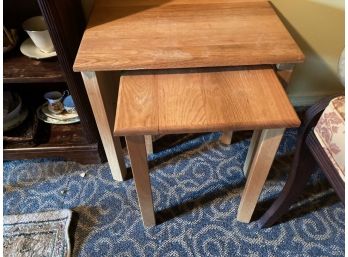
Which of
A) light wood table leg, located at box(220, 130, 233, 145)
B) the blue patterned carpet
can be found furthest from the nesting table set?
light wood table leg, located at box(220, 130, 233, 145)

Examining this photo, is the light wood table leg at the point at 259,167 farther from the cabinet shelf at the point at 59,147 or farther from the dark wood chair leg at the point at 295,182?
the cabinet shelf at the point at 59,147

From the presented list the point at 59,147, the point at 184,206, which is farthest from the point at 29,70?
the point at 184,206

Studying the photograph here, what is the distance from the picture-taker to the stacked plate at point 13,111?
1081mm

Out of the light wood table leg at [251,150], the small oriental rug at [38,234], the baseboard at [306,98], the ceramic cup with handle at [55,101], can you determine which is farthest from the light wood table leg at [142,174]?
the baseboard at [306,98]

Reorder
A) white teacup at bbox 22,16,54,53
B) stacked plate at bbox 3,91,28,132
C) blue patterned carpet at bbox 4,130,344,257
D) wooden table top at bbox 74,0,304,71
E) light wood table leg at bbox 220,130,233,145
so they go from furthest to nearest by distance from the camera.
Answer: light wood table leg at bbox 220,130,233,145 → stacked plate at bbox 3,91,28,132 → blue patterned carpet at bbox 4,130,344,257 → white teacup at bbox 22,16,54,53 → wooden table top at bbox 74,0,304,71

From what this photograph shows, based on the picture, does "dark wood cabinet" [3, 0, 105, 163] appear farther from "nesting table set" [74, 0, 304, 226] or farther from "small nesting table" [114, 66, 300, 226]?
"small nesting table" [114, 66, 300, 226]

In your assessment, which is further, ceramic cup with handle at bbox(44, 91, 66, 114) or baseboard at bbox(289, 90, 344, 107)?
baseboard at bbox(289, 90, 344, 107)

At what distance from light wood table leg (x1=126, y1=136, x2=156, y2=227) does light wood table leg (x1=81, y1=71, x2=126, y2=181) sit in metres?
0.20

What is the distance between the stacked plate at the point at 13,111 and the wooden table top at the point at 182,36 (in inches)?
19.9

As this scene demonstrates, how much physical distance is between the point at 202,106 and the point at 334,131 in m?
0.29

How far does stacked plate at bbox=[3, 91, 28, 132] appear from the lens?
1081 mm

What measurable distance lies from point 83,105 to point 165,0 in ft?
1.46

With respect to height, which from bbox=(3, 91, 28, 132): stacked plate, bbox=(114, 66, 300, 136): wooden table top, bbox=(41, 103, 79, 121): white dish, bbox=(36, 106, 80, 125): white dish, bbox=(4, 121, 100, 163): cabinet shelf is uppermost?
bbox=(114, 66, 300, 136): wooden table top

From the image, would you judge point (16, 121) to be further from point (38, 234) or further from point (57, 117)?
point (38, 234)
